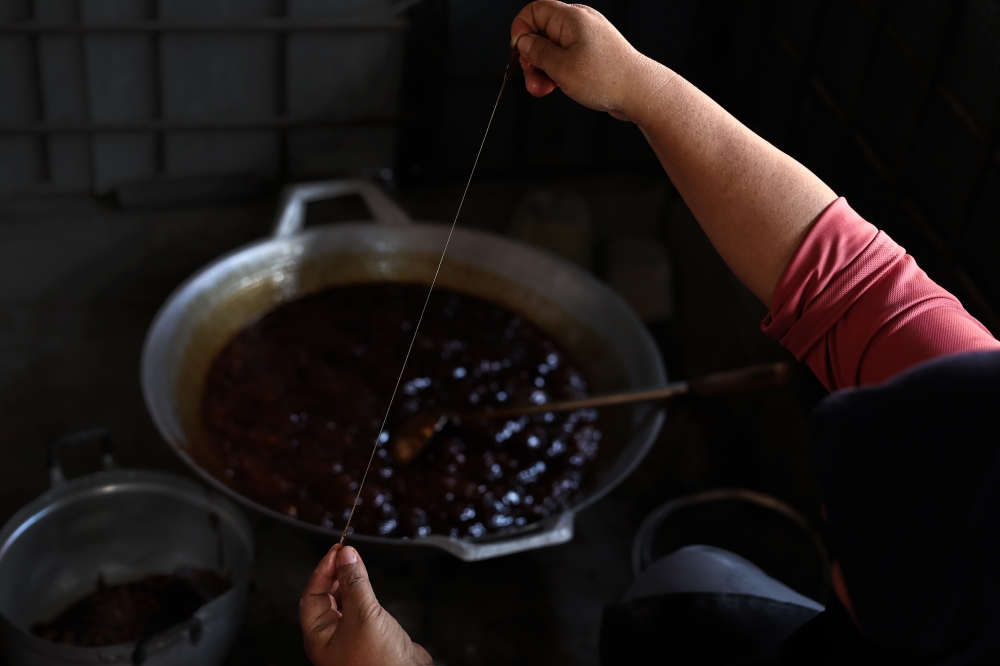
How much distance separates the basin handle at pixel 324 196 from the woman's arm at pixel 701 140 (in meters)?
0.97

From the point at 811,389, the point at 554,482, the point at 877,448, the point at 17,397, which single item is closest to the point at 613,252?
the point at 811,389

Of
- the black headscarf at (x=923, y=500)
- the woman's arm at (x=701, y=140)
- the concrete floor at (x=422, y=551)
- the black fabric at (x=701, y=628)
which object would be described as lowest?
the concrete floor at (x=422, y=551)

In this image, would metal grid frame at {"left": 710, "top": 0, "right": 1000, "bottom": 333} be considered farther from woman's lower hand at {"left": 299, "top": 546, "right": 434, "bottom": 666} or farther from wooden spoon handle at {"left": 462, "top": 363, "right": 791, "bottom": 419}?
woman's lower hand at {"left": 299, "top": 546, "right": 434, "bottom": 666}

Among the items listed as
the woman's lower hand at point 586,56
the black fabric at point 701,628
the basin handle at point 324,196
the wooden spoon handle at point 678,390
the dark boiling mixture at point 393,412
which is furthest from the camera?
the basin handle at point 324,196

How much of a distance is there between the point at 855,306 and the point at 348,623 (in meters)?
0.68

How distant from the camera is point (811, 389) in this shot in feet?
6.33

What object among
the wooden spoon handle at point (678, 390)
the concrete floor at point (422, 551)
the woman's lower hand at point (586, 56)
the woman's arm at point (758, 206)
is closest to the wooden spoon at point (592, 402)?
the wooden spoon handle at point (678, 390)

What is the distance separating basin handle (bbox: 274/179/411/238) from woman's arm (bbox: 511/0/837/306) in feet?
3.18

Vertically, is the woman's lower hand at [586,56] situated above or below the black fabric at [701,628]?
above

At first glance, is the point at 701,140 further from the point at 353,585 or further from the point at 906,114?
the point at 906,114

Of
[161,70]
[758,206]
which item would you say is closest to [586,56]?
[758,206]

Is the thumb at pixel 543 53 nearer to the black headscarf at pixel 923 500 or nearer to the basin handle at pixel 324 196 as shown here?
the black headscarf at pixel 923 500

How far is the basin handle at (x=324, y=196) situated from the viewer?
6.45 ft

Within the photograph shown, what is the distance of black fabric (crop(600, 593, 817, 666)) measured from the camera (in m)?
1.24
